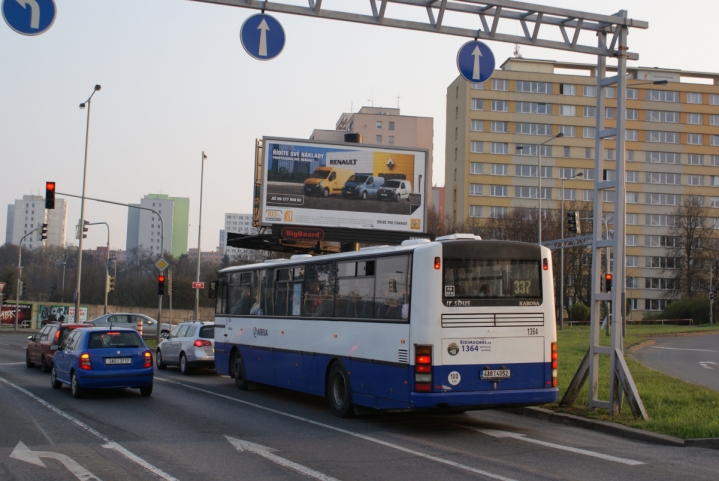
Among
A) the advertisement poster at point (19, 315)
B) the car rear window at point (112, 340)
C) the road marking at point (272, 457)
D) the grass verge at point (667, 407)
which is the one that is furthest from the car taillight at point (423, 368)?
the advertisement poster at point (19, 315)

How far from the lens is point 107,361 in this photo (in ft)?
53.4

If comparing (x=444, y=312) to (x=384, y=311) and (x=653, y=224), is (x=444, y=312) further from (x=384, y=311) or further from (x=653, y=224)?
(x=653, y=224)

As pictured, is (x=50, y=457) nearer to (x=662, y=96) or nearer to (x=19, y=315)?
A: (x=19, y=315)

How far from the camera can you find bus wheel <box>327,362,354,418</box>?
44.3 feet

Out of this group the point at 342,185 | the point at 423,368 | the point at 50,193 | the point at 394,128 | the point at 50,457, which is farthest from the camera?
the point at 394,128

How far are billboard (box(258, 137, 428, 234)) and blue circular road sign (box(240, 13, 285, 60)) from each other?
66.3ft

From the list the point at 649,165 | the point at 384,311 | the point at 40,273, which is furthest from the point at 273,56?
the point at 40,273

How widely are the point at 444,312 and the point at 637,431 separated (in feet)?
10.7

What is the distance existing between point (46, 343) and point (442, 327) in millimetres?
16455

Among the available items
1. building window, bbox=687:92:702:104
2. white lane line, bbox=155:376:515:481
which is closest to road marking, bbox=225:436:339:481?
white lane line, bbox=155:376:515:481

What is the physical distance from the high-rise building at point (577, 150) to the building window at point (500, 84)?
0.11 m

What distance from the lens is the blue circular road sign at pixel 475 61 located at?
12688mm

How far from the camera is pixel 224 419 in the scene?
43.3 ft

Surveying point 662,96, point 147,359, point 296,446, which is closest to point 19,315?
point 147,359
